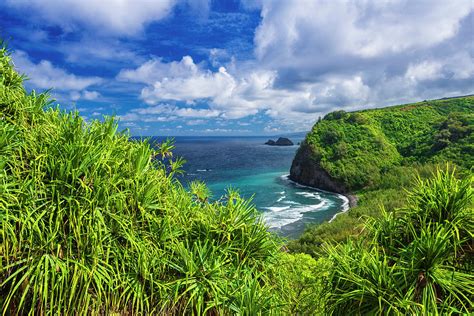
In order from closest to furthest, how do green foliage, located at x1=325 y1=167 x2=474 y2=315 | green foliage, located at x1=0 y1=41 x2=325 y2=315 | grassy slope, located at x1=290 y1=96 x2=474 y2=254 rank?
green foliage, located at x1=0 y1=41 x2=325 y2=315 → green foliage, located at x1=325 y1=167 x2=474 y2=315 → grassy slope, located at x1=290 y1=96 x2=474 y2=254

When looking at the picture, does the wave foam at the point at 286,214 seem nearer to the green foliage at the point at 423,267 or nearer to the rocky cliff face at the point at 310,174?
the rocky cliff face at the point at 310,174

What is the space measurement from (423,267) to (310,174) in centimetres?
6989

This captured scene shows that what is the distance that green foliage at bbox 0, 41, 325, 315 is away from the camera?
470cm

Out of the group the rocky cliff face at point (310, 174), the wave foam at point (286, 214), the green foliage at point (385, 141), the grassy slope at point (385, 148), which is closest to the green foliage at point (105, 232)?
the grassy slope at point (385, 148)

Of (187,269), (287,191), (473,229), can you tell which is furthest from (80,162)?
(287,191)

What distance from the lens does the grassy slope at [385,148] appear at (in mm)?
53312

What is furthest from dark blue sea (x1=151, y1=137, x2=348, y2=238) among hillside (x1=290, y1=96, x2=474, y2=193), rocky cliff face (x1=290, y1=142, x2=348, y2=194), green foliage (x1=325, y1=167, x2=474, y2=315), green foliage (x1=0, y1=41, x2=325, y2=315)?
green foliage (x1=325, y1=167, x2=474, y2=315)

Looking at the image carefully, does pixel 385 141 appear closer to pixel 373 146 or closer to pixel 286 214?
pixel 373 146

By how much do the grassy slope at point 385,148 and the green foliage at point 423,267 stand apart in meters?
29.8

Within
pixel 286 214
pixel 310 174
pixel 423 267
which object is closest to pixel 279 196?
pixel 286 214

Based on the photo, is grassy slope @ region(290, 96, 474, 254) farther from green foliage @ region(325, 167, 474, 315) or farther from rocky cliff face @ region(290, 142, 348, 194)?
green foliage @ region(325, 167, 474, 315)

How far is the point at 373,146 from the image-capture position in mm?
77688

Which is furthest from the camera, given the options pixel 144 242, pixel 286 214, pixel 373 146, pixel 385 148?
pixel 373 146

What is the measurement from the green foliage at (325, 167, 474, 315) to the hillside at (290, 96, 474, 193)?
5479 centimetres
